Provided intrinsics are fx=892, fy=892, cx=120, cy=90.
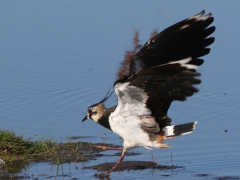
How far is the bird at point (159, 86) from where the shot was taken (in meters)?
8.72

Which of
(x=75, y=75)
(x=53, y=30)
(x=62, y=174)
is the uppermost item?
(x=53, y=30)

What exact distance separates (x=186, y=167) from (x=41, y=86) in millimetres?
3280

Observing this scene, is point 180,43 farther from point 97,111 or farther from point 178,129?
point 97,111

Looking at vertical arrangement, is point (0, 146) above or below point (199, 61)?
below

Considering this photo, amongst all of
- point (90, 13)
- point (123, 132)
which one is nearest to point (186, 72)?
point (123, 132)

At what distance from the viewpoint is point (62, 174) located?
9.62 metres

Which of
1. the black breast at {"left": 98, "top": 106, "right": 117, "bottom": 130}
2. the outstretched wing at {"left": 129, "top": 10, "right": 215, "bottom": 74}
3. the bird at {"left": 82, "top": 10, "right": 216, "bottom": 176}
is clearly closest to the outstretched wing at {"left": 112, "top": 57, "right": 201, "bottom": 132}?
the bird at {"left": 82, "top": 10, "right": 216, "bottom": 176}

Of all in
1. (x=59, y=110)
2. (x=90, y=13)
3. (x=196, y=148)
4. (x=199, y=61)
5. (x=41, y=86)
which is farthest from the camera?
(x=90, y=13)

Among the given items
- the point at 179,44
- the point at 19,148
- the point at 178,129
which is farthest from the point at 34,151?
the point at 179,44

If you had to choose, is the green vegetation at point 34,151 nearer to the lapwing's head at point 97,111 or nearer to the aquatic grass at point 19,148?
the aquatic grass at point 19,148

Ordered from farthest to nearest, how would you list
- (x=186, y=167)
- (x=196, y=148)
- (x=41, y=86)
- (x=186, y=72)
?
(x=41, y=86) → (x=196, y=148) → (x=186, y=167) → (x=186, y=72)

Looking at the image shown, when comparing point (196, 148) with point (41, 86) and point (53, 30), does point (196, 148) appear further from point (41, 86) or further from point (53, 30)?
point (53, 30)

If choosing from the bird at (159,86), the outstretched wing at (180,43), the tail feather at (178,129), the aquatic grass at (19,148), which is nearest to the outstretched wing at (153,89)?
the bird at (159,86)

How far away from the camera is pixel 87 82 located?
12844 millimetres
